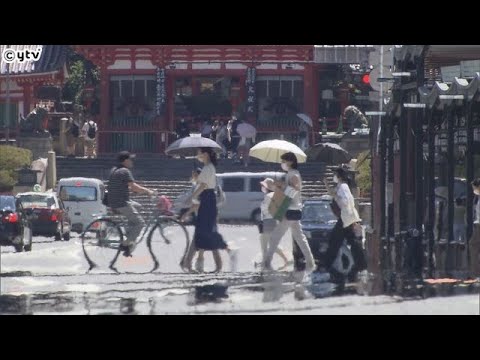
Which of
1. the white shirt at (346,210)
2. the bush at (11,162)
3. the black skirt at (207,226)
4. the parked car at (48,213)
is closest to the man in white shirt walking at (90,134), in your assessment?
the bush at (11,162)

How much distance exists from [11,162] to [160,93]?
3755 mm

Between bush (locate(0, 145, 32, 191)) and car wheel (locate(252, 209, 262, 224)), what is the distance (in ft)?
Answer: 11.2

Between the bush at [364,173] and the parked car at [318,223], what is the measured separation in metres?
1.75

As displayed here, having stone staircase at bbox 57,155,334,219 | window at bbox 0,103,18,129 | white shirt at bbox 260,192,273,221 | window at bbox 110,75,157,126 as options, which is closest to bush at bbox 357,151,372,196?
stone staircase at bbox 57,155,334,219

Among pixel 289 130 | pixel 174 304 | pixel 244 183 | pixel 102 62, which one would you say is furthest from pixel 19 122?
pixel 174 304

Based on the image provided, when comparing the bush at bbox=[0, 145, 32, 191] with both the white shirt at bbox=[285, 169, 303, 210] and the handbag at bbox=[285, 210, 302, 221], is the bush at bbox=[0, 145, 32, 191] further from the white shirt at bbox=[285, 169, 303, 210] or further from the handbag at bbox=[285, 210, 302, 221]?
the handbag at bbox=[285, 210, 302, 221]

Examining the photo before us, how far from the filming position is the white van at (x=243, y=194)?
18.5 metres

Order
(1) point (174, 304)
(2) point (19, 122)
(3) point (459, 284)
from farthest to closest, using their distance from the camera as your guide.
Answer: (2) point (19, 122), (3) point (459, 284), (1) point (174, 304)

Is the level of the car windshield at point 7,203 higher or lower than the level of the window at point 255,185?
lower

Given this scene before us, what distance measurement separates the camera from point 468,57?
21750mm

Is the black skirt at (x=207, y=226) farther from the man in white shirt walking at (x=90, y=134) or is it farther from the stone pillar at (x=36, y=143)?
the stone pillar at (x=36, y=143)

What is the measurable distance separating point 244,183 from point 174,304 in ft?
11.0

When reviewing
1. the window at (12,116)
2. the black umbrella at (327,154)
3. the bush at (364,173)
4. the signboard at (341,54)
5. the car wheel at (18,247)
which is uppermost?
the signboard at (341,54)

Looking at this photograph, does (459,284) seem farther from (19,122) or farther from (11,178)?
(19,122)
